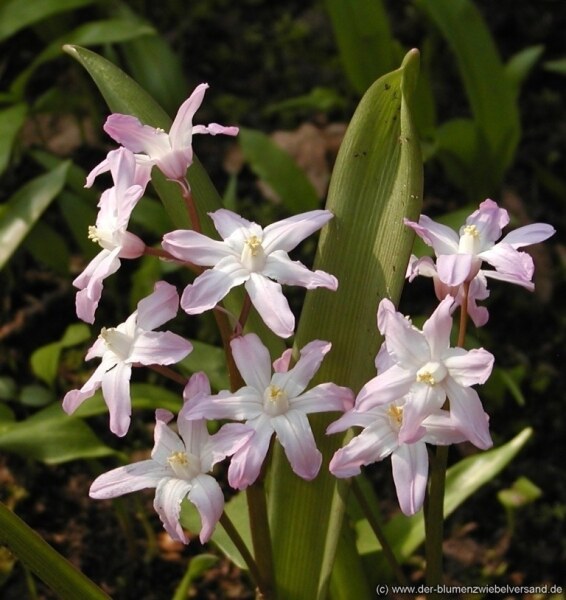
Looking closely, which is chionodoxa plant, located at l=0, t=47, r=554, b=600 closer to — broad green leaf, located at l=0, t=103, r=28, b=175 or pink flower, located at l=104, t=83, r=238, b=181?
pink flower, located at l=104, t=83, r=238, b=181

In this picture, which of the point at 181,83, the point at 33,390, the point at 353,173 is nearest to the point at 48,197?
the point at 33,390

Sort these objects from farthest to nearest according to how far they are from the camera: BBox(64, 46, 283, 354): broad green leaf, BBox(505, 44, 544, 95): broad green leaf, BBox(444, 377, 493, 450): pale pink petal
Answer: BBox(505, 44, 544, 95): broad green leaf, BBox(64, 46, 283, 354): broad green leaf, BBox(444, 377, 493, 450): pale pink petal

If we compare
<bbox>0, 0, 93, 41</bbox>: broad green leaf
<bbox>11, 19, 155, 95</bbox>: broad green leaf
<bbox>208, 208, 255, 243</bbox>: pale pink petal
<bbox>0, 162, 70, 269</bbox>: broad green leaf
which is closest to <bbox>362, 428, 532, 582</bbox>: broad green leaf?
<bbox>208, 208, 255, 243</bbox>: pale pink petal

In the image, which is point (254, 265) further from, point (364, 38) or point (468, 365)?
point (364, 38)

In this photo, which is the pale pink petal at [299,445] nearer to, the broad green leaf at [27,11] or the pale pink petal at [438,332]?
the pale pink petal at [438,332]

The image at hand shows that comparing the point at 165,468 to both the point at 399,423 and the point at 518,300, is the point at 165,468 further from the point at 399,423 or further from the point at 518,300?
the point at 518,300
